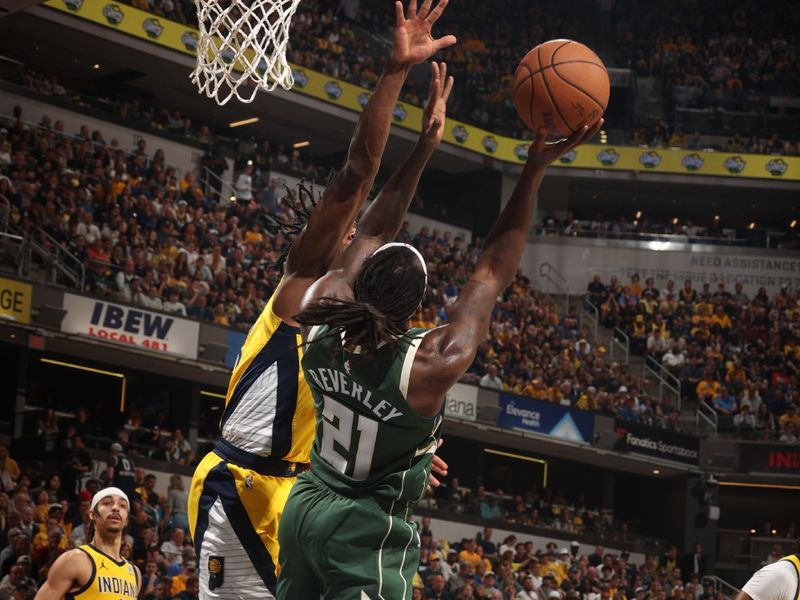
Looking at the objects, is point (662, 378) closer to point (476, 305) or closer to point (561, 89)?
→ point (561, 89)

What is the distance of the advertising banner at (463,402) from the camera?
2217 cm

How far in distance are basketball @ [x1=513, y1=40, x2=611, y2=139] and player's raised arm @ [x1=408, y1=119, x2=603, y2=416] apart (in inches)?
19.4

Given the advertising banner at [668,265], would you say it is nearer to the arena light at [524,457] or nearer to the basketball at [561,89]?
the arena light at [524,457]

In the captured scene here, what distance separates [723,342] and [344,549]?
Answer: 25661 millimetres

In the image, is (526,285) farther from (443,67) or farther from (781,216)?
(443,67)

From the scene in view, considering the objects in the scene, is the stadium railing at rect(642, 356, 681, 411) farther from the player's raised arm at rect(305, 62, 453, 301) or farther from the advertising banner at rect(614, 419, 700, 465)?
the player's raised arm at rect(305, 62, 453, 301)

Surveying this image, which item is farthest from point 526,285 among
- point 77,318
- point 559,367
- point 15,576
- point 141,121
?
point 15,576

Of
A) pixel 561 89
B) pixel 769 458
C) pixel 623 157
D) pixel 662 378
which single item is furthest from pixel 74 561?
pixel 623 157

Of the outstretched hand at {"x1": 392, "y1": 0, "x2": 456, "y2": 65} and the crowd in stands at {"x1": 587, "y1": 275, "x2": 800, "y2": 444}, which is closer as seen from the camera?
the outstretched hand at {"x1": 392, "y1": 0, "x2": 456, "y2": 65}

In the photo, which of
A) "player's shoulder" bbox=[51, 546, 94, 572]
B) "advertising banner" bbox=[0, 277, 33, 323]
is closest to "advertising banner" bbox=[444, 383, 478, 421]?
"advertising banner" bbox=[0, 277, 33, 323]

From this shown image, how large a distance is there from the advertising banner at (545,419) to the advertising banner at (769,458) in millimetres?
Result: 3952

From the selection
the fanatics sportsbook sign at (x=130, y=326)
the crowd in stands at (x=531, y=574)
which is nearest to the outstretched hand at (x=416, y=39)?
the crowd in stands at (x=531, y=574)

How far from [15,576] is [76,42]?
1620 cm

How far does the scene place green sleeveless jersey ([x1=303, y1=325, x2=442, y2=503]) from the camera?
370cm
